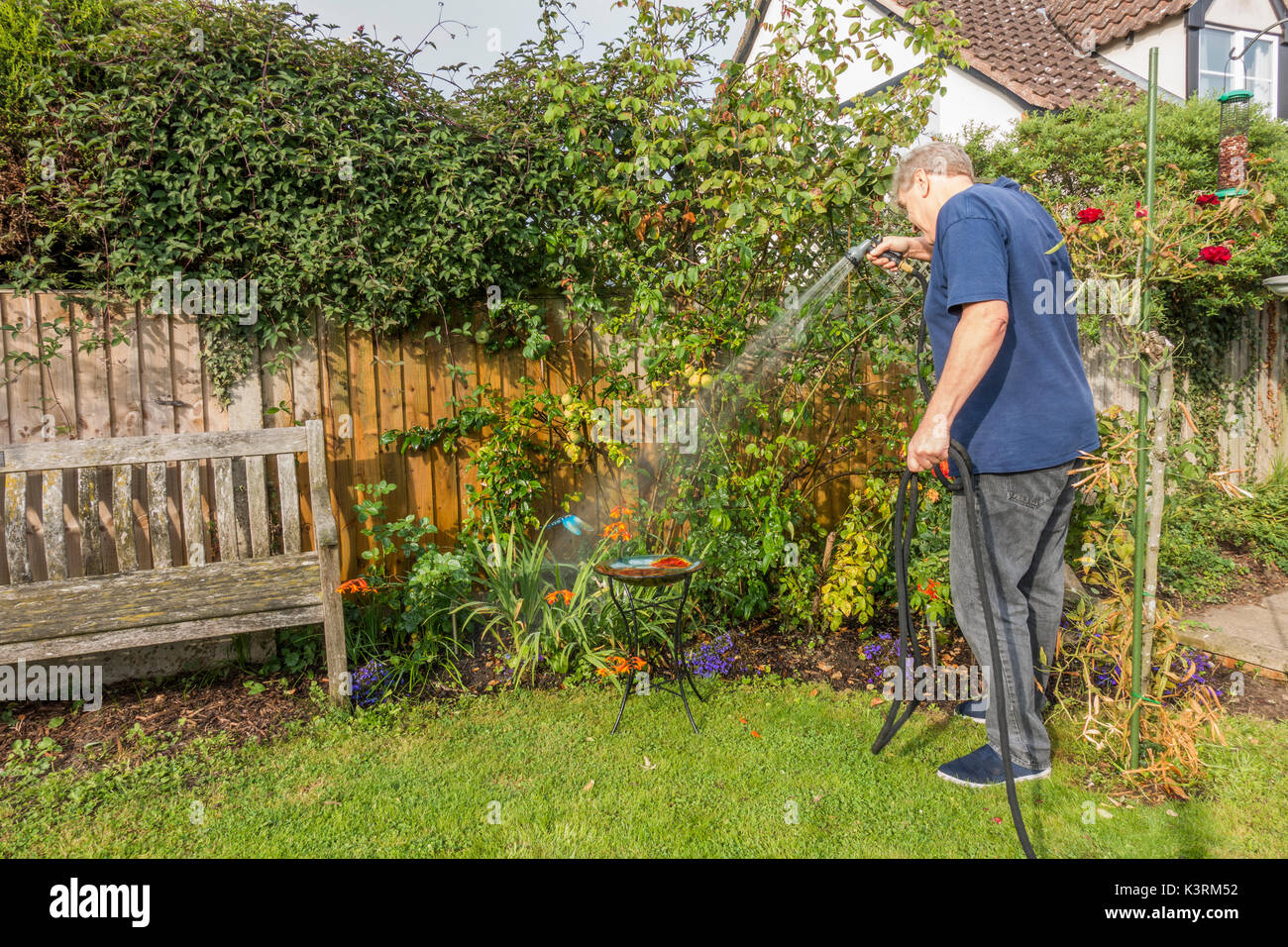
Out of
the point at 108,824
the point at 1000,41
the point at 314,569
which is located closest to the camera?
the point at 108,824

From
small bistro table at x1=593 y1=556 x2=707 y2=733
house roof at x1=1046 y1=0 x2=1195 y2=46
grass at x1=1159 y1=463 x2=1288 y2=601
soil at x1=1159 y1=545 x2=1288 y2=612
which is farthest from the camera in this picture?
house roof at x1=1046 y1=0 x2=1195 y2=46

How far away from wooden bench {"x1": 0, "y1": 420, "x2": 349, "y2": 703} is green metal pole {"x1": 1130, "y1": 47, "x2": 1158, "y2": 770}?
306 cm

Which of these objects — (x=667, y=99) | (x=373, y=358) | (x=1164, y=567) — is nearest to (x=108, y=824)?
(x=373, y=358)

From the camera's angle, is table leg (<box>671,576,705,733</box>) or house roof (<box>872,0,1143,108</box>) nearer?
table leg (<box>671,576,705,733</box>)

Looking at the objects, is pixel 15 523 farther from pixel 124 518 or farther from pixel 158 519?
pixel 158 519

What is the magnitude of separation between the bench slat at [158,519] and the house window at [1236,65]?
12401 mm

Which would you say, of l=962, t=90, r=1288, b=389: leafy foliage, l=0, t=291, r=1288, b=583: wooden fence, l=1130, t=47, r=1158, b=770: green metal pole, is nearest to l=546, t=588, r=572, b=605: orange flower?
l=0, t=291, r=1288, b=583: wooden fence

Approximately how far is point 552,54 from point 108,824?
12.6ft

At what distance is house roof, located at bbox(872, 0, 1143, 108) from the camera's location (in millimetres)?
9641

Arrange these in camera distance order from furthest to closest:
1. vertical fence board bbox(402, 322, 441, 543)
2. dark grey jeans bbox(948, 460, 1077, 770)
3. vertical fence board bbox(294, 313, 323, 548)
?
vertical fence board bbox(402, 322, 441, 543), vertical fence board bbox(294, 313, 323, 548), dark grey jeans bbox(948, 460, 1077, 770)

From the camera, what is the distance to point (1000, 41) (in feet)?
35.1

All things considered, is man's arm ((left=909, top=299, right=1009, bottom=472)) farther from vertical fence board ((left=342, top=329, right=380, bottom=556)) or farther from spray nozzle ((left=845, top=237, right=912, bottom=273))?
vertical fence board ((left=342, top=329, right=380, bottom=556))

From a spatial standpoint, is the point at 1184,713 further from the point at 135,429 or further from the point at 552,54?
the point at 135,429

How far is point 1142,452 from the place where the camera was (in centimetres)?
259
